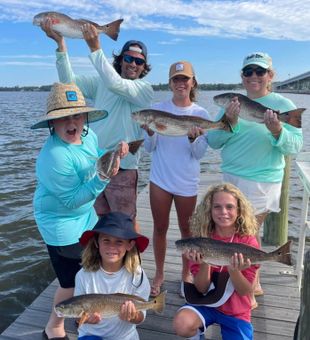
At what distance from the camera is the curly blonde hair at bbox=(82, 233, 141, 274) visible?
313 cm

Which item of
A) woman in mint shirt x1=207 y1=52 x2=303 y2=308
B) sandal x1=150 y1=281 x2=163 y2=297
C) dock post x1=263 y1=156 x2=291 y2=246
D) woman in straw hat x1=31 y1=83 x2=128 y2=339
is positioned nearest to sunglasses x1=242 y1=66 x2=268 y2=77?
woman in mint shirt x1=207 y1=52 x2=303 y2=308

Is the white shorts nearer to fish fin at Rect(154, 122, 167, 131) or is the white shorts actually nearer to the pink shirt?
the pink shirt

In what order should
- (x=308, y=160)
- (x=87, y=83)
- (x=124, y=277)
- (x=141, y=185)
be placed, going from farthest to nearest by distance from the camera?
(x=141, y=185)
(x=87, y=83)
(x=308, y=160)
(x=124, y=277)

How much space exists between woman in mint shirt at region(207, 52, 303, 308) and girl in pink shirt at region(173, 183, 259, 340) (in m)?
0.53

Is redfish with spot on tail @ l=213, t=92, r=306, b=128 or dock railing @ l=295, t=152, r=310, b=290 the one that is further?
redfish with spot on tail @ l=213, t=92, r=306, b=128

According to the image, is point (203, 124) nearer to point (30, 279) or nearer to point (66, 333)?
point (66, 333)

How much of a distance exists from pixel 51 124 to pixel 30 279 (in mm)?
4558

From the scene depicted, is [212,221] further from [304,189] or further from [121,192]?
[121,192]

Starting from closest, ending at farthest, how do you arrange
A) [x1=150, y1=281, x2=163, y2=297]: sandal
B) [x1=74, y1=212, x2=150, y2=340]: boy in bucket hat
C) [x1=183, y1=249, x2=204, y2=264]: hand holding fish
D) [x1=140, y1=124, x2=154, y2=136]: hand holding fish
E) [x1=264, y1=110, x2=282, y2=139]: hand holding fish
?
[x1=183, y1=249, x2=204, y2=264]: hand holding fish → [x1=74, y1=212, x2=150, y2=340]: boy in bucket hat → [x1=264, y1=110, x2=282, y2=139]: hand holding fish → [x1=140, y1=124, x2=154, y2=136]: hand holding fish → [x1=150, y1=281, x2=163, y2=297]: sandal

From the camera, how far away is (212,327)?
13.0ft

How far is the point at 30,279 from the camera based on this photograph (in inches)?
277

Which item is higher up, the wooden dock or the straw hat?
the straw hat

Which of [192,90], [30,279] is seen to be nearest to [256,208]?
[192,90]

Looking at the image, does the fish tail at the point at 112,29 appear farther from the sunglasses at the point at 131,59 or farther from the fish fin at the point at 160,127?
the fish fin at the point at 160,127
